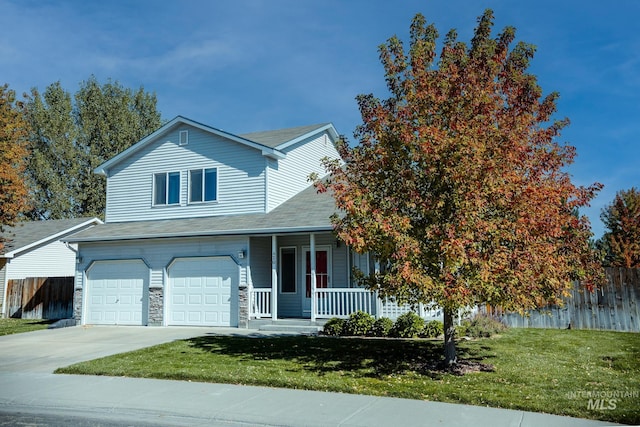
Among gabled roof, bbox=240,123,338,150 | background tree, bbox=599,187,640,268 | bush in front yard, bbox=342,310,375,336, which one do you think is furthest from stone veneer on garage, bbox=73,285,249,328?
background tree, bbox=599,187,640,268

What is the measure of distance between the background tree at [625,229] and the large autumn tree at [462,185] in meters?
15.1

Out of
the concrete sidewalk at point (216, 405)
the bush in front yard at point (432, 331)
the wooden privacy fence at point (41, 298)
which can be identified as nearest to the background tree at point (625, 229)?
the bush in front yard at point (432, 331)

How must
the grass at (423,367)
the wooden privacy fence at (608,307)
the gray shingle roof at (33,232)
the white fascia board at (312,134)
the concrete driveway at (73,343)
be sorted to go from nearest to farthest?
the grass at (423,367) < the concrete driveway at (73,343) < the wooden privacy fence at (608,307) < the white fascia board at (312,134) < the gray shingle roof at (33,232)

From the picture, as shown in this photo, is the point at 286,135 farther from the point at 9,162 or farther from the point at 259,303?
the point at 9,162

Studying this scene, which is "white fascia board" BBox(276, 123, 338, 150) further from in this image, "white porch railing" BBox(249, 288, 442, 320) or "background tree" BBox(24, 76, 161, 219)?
"background tree" BBox(24, 76, 161, 219)

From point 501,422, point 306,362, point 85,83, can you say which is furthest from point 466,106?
point 85,83

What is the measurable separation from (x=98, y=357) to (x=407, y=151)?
866cm

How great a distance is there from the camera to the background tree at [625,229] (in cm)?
2383

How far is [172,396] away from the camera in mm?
8797

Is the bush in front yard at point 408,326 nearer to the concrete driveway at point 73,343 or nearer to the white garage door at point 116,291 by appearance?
the concrete driveway at point 73,343

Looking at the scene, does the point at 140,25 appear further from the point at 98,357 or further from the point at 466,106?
the point at 466,106

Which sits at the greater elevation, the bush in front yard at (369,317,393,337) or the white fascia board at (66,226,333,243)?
the white fascia board at (66,226,333,243)

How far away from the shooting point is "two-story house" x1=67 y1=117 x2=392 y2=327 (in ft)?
60.1

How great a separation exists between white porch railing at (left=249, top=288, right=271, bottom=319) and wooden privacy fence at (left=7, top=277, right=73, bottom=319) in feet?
36.8
